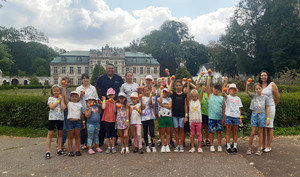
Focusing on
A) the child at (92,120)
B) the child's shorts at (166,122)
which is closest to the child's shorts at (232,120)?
the child's shorts at (166,122)

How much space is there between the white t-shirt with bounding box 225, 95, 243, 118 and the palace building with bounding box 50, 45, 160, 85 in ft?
180

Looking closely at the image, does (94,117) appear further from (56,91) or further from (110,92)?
(56,91)

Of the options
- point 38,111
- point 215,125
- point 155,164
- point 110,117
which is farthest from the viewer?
point 38,111

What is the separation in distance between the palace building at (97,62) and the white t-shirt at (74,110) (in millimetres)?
54556

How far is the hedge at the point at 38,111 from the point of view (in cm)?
714

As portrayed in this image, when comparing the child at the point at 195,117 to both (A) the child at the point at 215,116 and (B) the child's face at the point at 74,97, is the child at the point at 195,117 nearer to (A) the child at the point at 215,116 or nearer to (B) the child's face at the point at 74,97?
(A) the child at the point at 215,116

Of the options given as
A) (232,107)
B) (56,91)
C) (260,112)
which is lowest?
(260,112)

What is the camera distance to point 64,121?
507 centimetres

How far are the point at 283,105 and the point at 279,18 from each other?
97.2 feet

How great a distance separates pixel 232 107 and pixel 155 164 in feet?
6.97

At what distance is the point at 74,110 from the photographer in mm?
4914

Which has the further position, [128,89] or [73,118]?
[128,89]

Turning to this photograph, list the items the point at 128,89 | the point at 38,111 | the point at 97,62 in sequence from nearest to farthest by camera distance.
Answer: the point at 128,89 < the point at 38,111 < the point at 97,62

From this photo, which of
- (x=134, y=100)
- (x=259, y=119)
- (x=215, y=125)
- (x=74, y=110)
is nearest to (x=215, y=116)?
(x=215, y=125)
